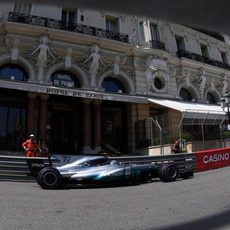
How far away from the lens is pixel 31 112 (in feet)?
60.1

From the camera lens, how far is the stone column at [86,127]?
63.8 ft

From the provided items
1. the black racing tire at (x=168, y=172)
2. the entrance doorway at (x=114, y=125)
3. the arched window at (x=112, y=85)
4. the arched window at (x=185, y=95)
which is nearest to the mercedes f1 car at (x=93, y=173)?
the black racing tire at (x=168, y=172)

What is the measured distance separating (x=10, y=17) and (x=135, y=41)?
8770 mm

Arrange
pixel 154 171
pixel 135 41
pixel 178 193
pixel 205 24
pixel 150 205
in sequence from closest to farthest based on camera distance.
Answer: pixel 205 24, pixel 150 205, pixel 178 193, pixel 154 171, pixel 135 41

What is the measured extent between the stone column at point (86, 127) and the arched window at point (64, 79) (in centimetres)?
166

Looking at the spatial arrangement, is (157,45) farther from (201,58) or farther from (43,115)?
(43,115)

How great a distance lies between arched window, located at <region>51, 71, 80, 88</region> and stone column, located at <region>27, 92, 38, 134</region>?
197 cm

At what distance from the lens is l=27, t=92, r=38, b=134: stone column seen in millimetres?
18094

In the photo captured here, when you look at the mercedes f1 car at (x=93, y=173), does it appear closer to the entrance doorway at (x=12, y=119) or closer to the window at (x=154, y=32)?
the entrance doorway at (x=12, y=119)

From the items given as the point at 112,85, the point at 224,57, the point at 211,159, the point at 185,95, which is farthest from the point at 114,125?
the point at 224,57

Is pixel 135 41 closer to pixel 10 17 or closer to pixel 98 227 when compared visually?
pixel 10 17

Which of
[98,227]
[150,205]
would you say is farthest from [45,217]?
[150,205]

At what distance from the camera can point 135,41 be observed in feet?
74.5

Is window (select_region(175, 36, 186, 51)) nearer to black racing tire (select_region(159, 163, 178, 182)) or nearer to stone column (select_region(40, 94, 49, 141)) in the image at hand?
stone column (select_region(40, 94, 49, 141))
